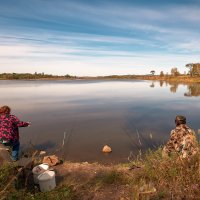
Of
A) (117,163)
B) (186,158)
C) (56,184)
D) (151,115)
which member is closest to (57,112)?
(151,115)

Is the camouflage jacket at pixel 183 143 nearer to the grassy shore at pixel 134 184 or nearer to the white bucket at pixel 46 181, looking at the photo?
the grassy shore at pixel 134 184

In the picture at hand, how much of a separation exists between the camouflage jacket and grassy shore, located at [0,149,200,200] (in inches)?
11.9

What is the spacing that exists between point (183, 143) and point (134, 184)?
1.81m

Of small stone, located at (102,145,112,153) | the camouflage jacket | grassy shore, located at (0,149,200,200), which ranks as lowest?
small stone, located at (102,145,112,153)

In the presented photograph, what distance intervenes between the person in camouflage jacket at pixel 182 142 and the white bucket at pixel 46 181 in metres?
3.00

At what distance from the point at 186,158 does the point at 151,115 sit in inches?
501

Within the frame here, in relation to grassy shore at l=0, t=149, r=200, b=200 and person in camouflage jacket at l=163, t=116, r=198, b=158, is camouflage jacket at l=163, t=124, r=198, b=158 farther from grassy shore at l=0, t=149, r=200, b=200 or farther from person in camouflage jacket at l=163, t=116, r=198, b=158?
grassy shore at l=0, t=149, r=200, b=200

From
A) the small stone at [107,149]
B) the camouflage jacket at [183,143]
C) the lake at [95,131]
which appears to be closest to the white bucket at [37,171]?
the lake at [95,131]

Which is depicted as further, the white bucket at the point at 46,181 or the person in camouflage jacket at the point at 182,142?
the person in camouflage jacket at the point at 182,142

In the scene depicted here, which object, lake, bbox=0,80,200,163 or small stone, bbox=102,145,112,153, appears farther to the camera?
lake, bbox=0,80,200,163

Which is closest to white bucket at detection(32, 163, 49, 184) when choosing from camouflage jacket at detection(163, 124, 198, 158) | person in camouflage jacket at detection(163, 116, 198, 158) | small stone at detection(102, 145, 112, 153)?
person in camouflage jacket at detection(163, 116, 198, 158)

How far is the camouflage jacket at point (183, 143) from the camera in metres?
6.52

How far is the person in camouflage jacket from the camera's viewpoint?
259 inches

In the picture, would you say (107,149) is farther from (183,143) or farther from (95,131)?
(183,143)
